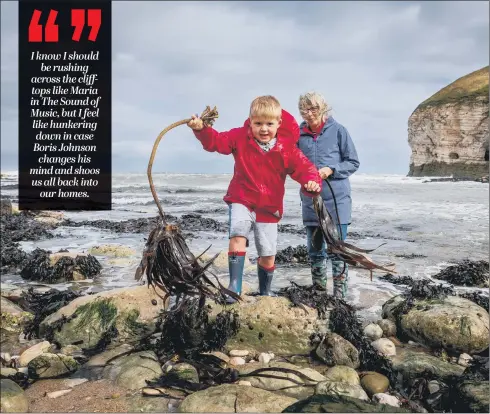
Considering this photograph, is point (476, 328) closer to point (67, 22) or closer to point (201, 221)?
point (67, 22)

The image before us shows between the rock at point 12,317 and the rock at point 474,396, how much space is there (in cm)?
391

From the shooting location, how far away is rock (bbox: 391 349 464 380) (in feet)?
11.5

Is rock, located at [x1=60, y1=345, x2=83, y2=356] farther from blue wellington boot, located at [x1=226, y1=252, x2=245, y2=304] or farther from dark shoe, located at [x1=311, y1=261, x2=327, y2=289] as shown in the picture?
dark shoe, located at [x1=311, y1=261, x2=327, y2=289]

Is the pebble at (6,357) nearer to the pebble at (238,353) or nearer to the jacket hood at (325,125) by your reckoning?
the pebble at (238,353)

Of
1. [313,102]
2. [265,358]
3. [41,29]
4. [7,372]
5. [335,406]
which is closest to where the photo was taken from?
[335,406]

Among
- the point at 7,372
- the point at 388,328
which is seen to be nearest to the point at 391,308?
the point at 388,328

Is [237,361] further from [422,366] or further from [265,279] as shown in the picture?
[422,366]

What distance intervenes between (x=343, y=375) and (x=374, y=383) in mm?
230

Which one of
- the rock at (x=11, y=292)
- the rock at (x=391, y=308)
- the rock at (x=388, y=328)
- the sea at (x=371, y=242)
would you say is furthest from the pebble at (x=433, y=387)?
the rock at (x=11, y=292)

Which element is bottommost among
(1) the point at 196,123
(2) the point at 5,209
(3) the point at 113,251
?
(3) the point at 113,251

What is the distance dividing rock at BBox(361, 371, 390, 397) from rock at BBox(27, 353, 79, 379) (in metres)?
2.23

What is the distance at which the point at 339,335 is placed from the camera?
386 cm

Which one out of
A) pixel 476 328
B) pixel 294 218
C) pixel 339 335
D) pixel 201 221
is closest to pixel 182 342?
pixel 339 335

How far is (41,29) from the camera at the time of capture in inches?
197
